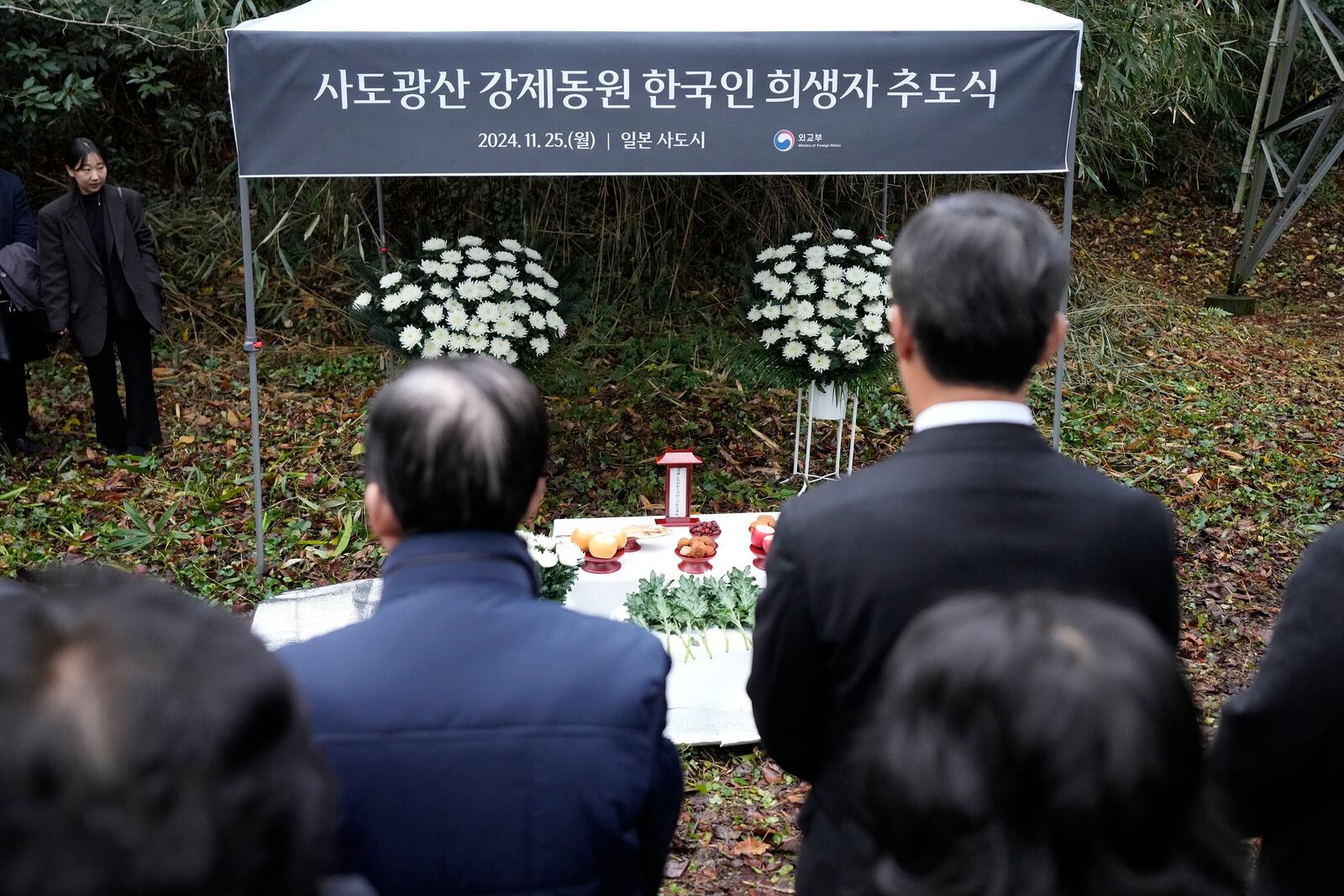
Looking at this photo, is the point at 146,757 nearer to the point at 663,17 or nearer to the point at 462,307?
the point at 663,17

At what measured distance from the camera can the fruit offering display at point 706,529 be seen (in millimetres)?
4457

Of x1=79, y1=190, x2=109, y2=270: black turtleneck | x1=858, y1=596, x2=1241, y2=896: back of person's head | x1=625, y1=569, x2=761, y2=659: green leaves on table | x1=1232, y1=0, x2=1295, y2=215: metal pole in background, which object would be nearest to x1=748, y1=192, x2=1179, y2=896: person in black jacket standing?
x1=858, y1=596, x2=1241, y2=896: back of person's head

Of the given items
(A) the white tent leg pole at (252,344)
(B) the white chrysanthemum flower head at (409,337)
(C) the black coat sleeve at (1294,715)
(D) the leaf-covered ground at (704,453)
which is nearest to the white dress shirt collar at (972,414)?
(C) the black coat sleeve at (1294,715)

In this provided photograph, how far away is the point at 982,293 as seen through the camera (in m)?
1.52

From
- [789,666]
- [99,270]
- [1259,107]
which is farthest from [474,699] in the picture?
[1259,107]

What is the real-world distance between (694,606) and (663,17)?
2.13 m

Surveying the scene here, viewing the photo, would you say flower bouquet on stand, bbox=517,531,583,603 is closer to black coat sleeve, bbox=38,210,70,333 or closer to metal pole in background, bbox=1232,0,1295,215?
black coat sleeve, bbox=38,210,70,333

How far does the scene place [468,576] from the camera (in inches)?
55.7

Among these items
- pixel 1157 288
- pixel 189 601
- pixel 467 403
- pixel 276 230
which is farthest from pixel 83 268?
pixel 1157 288

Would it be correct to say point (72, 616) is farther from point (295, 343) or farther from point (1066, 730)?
point (295, 343)

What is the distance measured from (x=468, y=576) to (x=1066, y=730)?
73 cm

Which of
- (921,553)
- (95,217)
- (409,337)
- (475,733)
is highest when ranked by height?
(921,553)

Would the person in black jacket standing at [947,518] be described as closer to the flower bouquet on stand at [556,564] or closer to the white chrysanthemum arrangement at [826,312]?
the flower bouquet on stand at [556,564]

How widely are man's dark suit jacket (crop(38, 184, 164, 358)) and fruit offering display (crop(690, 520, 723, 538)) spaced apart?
10.1 feet
